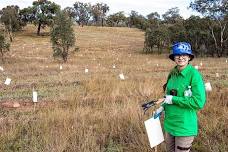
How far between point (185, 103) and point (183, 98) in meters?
0.07

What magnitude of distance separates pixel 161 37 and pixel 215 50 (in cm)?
754

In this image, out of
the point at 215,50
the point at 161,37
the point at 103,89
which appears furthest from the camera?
the point at 161,37

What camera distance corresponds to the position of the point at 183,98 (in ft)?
14.0

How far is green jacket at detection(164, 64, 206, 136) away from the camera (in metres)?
4.23

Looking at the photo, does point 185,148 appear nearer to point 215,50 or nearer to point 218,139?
point 218,139

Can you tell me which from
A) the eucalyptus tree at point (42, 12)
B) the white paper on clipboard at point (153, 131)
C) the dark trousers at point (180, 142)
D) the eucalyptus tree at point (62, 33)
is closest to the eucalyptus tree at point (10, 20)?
the eucalyptus tree at point (42, 12)

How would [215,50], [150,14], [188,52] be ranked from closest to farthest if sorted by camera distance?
[188,52], [215,50], [150,14]

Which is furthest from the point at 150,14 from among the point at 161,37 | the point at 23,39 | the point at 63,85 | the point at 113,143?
the point at 113,143

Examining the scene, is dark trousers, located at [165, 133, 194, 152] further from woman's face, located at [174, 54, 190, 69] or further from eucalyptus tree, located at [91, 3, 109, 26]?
eucalyptus tree, located at [91, 3, 109, 26]

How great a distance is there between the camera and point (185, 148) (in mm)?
4473

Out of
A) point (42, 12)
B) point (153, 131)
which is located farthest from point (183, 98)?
point (42, 12)

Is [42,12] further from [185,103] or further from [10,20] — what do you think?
[185,103]

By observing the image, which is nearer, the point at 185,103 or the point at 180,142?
the point at 185,103

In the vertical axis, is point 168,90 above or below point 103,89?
above
